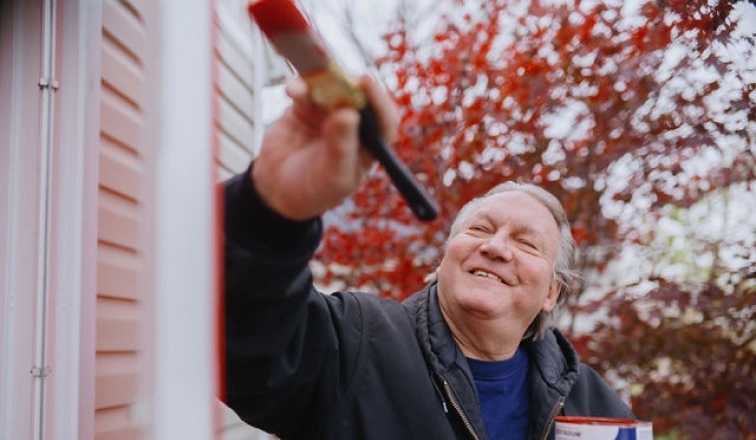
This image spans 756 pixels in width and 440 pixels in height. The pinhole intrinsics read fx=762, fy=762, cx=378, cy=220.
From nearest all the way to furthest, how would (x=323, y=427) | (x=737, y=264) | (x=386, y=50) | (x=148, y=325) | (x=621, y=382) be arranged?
(x=148, y=325) < (x=323, y=427) < (x=737, y=264) < (x=621, y=382) < (x=386, y=50)

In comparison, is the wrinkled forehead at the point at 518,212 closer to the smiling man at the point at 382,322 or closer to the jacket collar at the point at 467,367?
the smiling man at the point at 382,322

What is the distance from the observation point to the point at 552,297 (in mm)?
2186

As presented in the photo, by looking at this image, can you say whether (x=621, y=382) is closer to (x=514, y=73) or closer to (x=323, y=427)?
(x=514, y=73)

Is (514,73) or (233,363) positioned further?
(514,73)

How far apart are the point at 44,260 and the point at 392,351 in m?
0.75

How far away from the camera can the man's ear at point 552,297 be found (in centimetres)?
214

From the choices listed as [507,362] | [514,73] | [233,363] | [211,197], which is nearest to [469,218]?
[507,362]

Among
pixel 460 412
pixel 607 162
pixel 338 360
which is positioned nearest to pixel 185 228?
pixel 338 360

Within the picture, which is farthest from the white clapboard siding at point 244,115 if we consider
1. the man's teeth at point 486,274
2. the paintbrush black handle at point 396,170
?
the paintbrush black handle at point 396,170

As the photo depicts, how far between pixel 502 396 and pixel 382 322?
1.36 ft

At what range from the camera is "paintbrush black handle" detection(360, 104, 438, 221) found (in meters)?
0.83

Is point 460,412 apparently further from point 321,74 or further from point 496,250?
point 321,74

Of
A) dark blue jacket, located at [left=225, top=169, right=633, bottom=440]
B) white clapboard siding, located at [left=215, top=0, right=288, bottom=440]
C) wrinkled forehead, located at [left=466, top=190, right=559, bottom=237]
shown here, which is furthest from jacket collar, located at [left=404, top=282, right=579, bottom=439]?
white clapboard siding, located at [left=215, top=0, right=288, bottom=440]

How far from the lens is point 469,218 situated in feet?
6.77
